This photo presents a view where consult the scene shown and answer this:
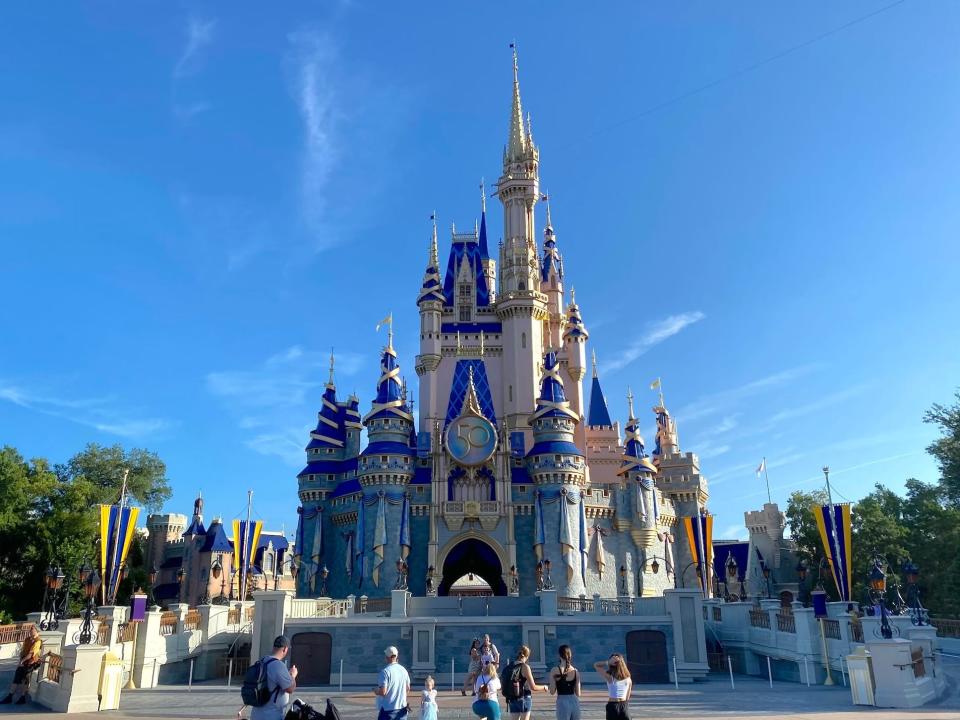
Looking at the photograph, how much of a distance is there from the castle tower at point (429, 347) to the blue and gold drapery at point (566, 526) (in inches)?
509

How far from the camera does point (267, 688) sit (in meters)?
8.50

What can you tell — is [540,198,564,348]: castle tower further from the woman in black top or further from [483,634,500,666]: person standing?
the woman in black top

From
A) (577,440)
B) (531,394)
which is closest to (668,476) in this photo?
(577,440)

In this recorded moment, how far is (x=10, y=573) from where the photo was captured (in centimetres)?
4762

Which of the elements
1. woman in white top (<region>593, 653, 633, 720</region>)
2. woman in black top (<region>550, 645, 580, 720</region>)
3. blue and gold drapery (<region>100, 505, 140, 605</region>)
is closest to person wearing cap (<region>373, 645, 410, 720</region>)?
woman in black top (<region>550, 645, 580, 720</region>)

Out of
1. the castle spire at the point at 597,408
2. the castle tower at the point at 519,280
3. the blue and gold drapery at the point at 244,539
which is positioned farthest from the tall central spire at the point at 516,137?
the blue and gold drapery at the point at 244,539

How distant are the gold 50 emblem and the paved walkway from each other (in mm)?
24208

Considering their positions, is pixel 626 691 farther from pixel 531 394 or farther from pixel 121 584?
pixel 121 584

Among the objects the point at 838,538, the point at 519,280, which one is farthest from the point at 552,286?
the point at 838,538

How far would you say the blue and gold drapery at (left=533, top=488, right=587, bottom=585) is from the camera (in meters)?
46.8

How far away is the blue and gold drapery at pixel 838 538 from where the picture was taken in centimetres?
3234

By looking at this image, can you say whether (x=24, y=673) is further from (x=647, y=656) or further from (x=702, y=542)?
(x=702, y=542)

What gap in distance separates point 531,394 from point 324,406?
1658 cm

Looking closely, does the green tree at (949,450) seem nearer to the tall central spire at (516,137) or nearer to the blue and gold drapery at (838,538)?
the blue and gold drapery at (838,538)
